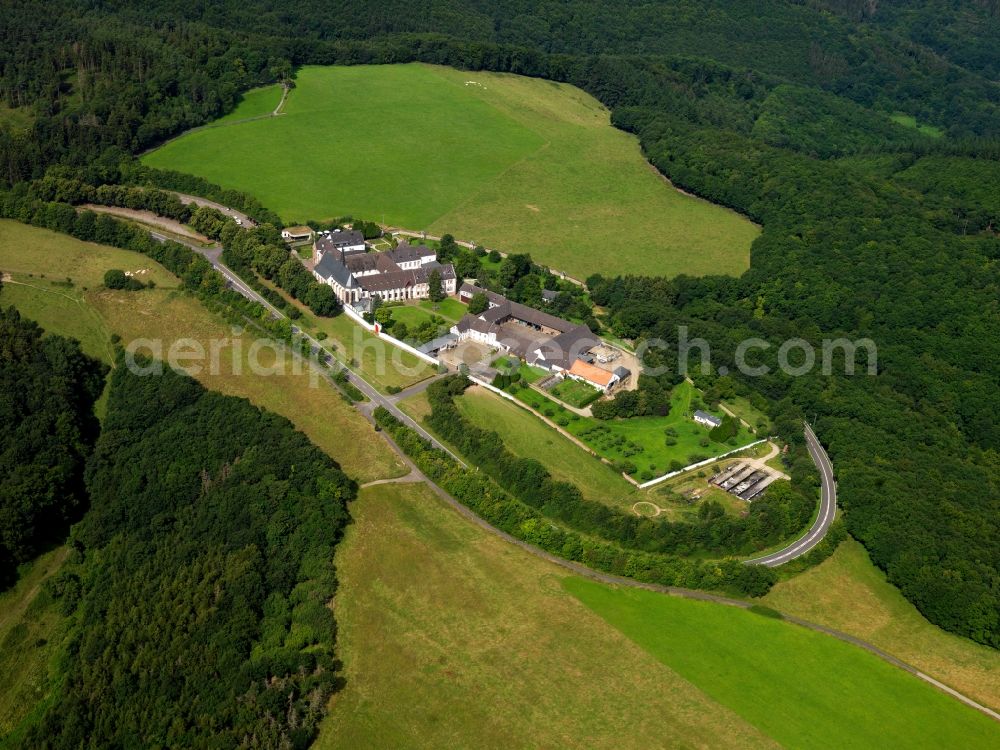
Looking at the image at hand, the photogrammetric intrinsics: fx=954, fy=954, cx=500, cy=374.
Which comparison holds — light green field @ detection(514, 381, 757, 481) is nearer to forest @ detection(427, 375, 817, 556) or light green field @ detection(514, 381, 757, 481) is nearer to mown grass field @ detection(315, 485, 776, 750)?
forest @ detection(427, 375, 817, 556)

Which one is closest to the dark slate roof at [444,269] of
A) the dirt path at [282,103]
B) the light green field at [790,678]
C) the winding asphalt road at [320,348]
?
the winding asphalt road at [320,348]

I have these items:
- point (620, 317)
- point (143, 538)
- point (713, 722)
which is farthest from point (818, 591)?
point (143, 538)

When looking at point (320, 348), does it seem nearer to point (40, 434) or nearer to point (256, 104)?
point (40, 434)

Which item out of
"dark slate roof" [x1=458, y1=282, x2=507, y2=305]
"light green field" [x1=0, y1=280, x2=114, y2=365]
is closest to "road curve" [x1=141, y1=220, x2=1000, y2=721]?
"dark slate roof" [x1=458, y1=282, x2=507, y2=305]

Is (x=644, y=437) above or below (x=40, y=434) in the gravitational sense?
above

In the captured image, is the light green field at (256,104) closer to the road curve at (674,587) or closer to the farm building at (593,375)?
the road curve at (674,587)

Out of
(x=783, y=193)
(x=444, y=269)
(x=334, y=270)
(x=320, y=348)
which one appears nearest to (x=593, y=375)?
(x=444, y=269)

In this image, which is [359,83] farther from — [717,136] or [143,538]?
[143,538]
